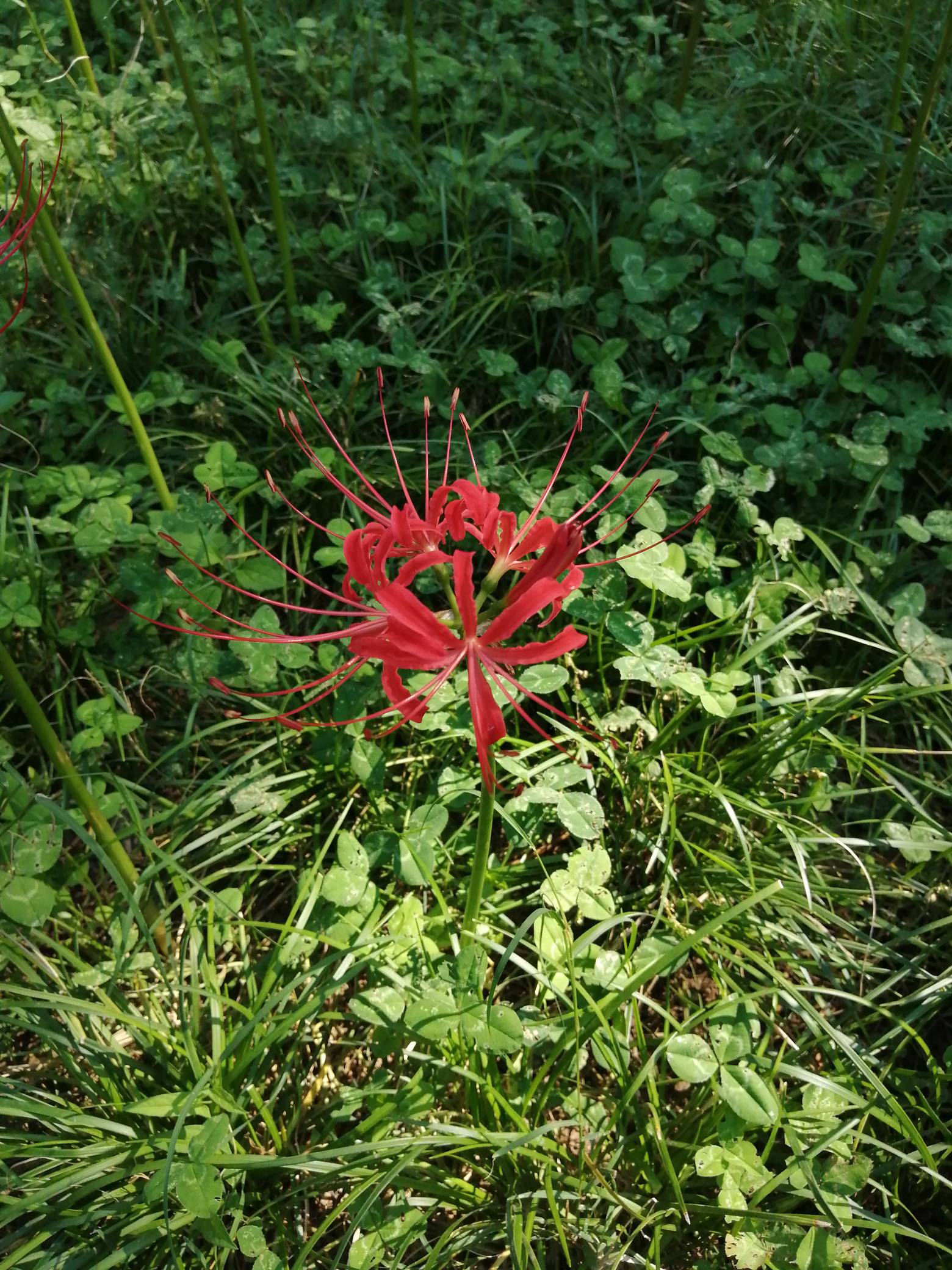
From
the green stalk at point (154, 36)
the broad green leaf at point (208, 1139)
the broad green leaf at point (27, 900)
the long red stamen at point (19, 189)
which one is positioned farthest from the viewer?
the green stalk at point (154, 36)

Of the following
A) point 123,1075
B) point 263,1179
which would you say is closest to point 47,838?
point 123,1075

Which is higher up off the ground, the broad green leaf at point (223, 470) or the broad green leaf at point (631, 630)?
the broad green leaf at point (223, 470)

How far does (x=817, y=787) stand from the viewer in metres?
1.89

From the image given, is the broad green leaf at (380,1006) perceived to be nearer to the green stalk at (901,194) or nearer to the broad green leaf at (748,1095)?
the broad green leaf at (748,1095)

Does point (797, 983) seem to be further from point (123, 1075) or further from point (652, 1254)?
point (123, 1075)

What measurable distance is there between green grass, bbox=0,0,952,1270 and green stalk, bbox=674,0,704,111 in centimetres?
8

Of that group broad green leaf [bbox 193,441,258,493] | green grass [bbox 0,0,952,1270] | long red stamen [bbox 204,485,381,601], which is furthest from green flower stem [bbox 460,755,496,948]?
broad green leaf [bbox 193,441,258,493]

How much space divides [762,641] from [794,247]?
1.46 metres

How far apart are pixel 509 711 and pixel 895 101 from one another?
1.83 metres

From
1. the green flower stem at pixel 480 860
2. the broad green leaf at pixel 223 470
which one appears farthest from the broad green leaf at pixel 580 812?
the broad green leaf at pixel 223 470

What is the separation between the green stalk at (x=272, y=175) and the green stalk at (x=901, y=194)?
1474 mm

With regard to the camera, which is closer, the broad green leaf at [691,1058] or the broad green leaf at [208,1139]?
the broad green leaf at [208,1139]

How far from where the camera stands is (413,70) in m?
2.67

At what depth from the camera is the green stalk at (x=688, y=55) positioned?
2.54m
